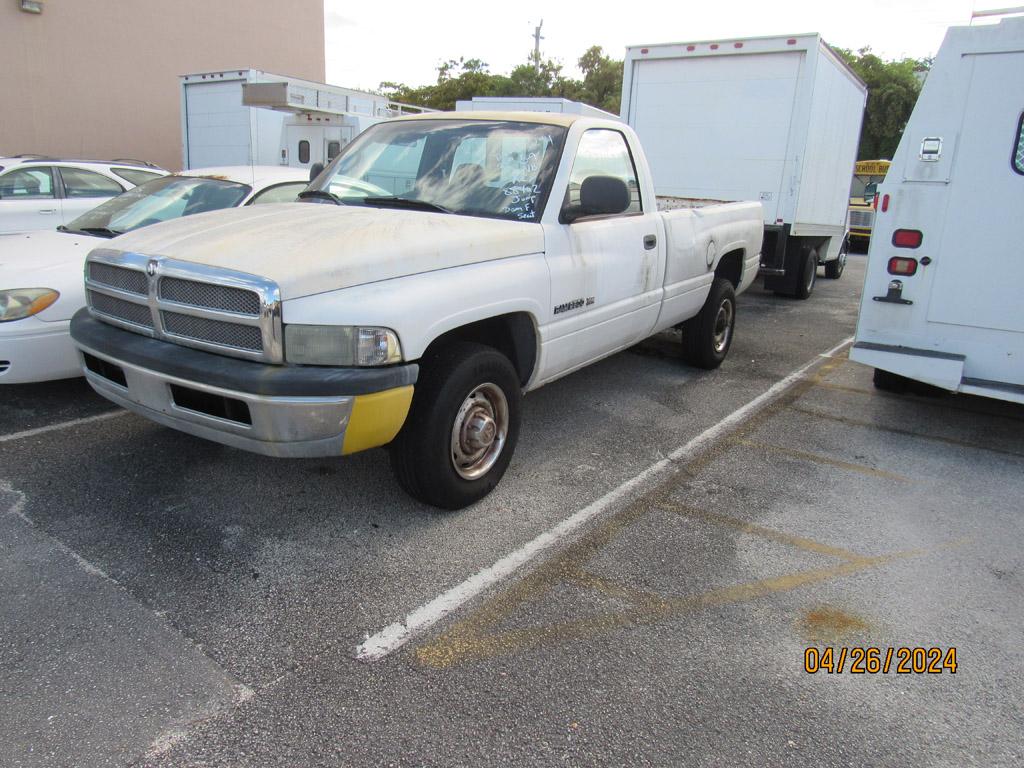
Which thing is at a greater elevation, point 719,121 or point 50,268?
point 719,121

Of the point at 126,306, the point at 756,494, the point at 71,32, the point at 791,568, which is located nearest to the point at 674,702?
the point at 791,568

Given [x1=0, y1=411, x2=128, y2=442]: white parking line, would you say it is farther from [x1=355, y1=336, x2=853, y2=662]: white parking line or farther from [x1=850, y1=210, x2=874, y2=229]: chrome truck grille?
[x1=850, y1=210, x2=874, y2=229]: chrome truck grille

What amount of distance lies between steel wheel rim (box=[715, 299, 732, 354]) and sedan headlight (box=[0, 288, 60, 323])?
520cm

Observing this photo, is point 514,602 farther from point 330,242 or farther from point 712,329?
point 712,329

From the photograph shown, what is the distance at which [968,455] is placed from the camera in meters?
5.17

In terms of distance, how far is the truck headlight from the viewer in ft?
10.1

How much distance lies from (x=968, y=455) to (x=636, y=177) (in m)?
2.97

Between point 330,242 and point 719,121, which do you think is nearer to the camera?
point 330,242

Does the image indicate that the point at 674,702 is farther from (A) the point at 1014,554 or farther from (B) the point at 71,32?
(B) the point at 71,32

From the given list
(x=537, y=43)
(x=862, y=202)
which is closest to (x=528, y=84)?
(x=537, y=43)

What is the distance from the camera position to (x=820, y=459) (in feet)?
16.2

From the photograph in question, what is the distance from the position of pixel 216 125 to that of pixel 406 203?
11951 mm

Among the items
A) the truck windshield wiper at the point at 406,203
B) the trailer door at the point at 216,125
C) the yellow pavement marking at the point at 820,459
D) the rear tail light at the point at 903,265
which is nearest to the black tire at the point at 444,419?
the truck windshield wiper at the point at 406,203

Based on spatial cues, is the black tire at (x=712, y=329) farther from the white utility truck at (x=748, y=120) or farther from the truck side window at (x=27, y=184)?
the truck side window at (x=27, y=184)
